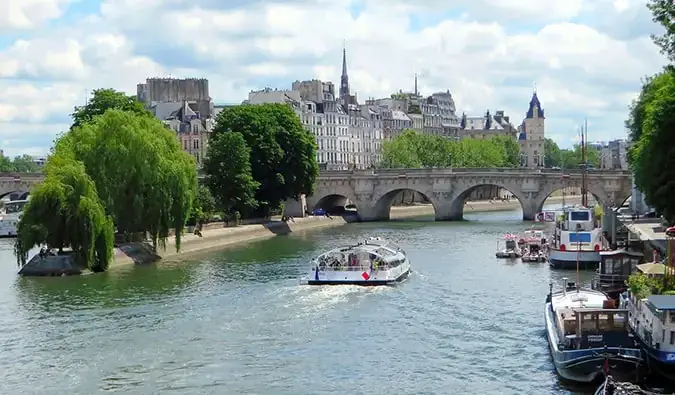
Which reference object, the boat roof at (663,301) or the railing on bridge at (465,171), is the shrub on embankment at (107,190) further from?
the railing on bridge at (465,171)

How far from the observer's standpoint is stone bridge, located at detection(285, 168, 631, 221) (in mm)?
102562

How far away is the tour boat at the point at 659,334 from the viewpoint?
1245 inches

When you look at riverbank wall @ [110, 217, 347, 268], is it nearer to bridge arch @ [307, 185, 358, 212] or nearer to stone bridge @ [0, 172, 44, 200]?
bridge arch @ [307, 185, 358, 212]

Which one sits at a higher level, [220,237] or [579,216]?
[579,216]

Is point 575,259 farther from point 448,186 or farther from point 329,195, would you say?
point 329,195

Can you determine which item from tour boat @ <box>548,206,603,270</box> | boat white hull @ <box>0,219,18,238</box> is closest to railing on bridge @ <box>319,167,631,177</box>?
boat white hull @ <box>0,219,18,238</box>

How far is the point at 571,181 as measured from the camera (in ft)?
344

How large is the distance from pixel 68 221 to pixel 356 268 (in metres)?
14.1

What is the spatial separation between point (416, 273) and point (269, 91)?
305 ft

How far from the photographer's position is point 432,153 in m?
150

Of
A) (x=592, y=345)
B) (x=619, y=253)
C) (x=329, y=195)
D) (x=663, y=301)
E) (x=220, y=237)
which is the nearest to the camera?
(x=663, y=301)

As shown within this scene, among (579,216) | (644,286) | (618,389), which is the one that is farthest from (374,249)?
(618,389)

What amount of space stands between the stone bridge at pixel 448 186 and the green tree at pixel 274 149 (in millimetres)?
7292

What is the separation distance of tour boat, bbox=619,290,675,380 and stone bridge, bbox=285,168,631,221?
6979 centimetres
